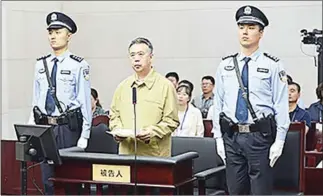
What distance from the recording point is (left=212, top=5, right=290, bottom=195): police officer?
3.86m

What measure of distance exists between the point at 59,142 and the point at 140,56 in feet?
3.09

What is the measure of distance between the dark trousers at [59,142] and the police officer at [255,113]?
108cm

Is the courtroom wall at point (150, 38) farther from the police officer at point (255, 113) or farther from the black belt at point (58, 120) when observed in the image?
the police officer at point (255, 113)

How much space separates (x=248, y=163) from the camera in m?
3.91

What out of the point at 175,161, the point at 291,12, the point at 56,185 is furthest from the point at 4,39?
the point at 175,161

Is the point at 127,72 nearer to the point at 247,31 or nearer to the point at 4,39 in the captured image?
the point at 4,39

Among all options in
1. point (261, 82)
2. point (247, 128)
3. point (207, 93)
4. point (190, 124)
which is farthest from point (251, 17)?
point (207, 93)

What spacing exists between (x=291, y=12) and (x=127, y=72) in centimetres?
210

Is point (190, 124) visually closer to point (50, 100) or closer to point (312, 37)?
point (50, 100)

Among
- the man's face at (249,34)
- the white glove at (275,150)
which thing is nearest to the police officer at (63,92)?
the man's face at (249,34)

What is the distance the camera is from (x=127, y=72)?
8.75 metres

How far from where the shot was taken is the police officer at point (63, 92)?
446 centimetres

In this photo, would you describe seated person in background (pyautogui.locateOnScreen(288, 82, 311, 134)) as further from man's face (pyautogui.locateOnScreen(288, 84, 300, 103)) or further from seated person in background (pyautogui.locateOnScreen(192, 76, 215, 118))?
seated person in background (pyautogui.locateOnScreen(192, 76, 215, 118))

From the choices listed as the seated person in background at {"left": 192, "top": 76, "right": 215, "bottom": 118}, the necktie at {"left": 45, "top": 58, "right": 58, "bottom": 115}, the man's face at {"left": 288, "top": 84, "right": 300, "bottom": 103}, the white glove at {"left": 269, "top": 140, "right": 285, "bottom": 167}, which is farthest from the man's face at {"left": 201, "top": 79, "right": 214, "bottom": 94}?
the white glove at {"left": 269, "top": 140, "right": 285, "bottom": 167}
